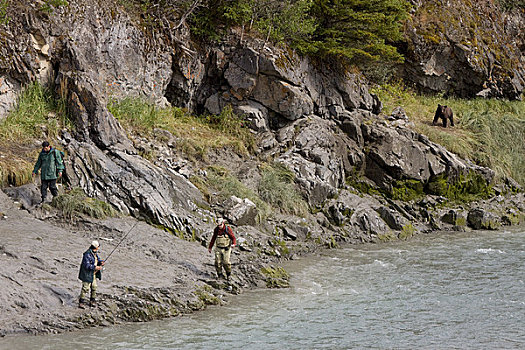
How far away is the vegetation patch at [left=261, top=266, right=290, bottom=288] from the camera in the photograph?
11406 mm

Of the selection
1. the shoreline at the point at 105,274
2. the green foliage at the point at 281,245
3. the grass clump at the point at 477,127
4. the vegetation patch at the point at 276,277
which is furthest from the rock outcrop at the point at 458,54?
the vegetation patch at the point at 276,277

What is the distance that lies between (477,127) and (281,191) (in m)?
12.0

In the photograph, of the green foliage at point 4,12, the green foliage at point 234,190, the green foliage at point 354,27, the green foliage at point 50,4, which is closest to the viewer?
the green foliage at point 4,12

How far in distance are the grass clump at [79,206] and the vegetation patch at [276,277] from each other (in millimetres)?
3655

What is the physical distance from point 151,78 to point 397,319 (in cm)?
1221

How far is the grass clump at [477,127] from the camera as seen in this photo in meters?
21.9

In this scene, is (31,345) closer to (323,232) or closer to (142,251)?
(142,251)

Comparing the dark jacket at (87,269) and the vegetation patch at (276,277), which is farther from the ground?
the dark jacket at (87,269)

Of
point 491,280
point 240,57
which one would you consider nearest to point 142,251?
point 491,280

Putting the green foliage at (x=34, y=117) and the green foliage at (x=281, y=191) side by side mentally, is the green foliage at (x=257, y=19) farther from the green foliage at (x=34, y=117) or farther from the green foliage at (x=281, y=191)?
the green foliage at (x=34, y=117)

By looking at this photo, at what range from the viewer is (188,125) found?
18344mm

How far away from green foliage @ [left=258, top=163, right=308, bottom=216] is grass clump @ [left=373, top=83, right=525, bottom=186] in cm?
777

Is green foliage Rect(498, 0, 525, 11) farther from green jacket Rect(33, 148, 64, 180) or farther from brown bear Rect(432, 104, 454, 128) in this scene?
green jacket Rect(33, 148, 64, 180)

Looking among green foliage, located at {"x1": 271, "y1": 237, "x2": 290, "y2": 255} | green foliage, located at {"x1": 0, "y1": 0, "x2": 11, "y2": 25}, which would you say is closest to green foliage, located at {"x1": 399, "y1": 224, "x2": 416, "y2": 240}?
green foliage, located at {"x1": 271, "y1": 237, "x2": 290, "y2": 255}
